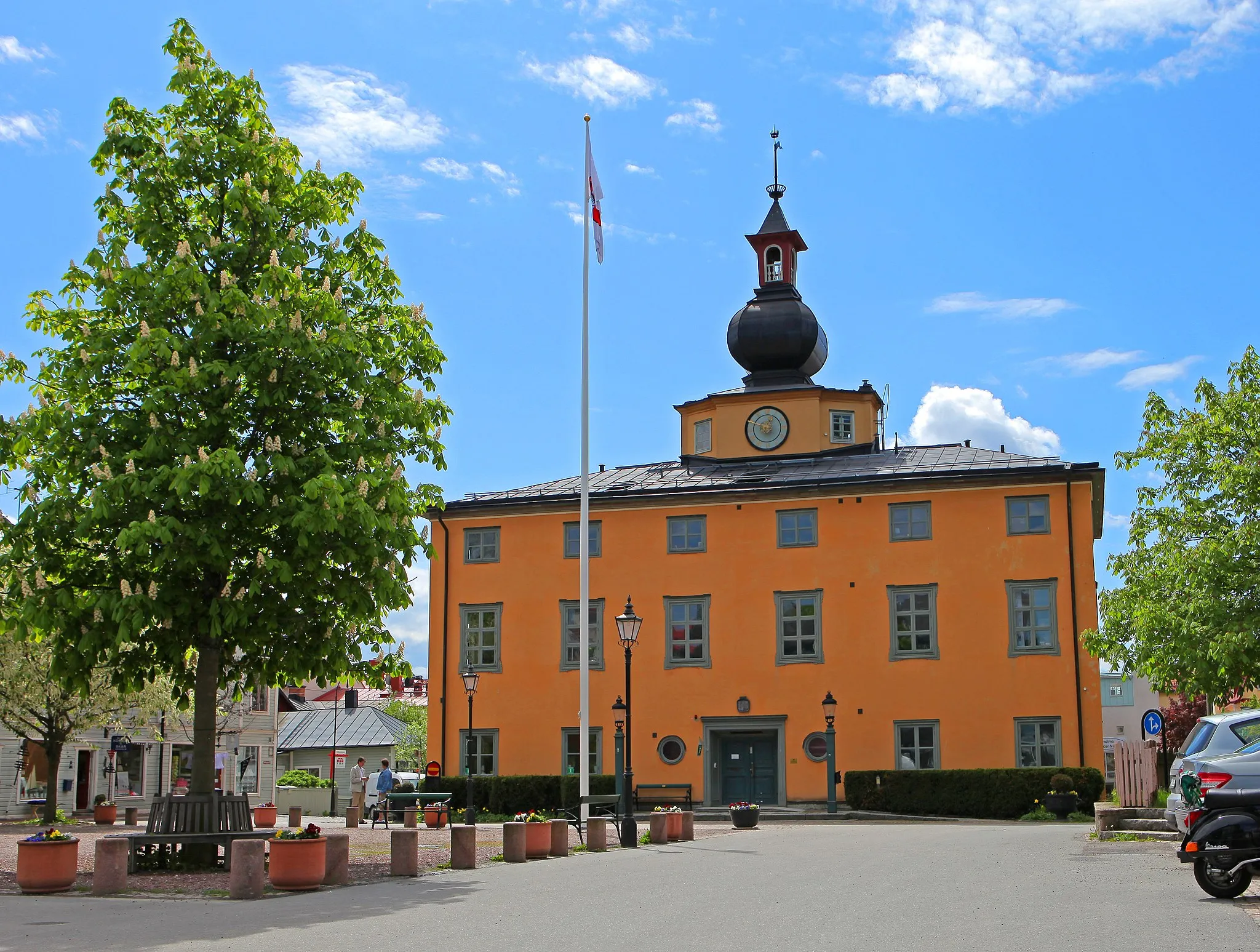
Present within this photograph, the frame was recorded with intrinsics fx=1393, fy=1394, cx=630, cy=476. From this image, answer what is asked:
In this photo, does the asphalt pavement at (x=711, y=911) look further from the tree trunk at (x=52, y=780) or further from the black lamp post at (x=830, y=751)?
the tree trunk at (x=52, y=780)

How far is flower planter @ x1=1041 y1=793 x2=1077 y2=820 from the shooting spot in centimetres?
3359

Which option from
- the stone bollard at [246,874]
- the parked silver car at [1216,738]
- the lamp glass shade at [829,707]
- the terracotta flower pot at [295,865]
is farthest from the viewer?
the lamp glass shade at [829,707]

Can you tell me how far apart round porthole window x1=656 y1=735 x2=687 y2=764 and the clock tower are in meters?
9.86

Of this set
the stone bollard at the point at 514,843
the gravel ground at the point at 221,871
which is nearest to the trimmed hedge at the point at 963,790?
the gravel ground at the point at 221,871

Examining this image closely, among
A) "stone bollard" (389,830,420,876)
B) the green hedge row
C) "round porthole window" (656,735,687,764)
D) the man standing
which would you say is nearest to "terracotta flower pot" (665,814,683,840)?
"stone bollard" (389,830,420,876)

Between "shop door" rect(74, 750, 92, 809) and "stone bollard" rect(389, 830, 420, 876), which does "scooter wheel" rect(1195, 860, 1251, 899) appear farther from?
"shop door" rect(74, 750, 92, 809)

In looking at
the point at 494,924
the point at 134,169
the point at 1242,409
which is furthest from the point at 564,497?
the point at 494,924

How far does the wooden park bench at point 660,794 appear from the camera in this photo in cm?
3753

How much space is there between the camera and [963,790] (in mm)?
34938

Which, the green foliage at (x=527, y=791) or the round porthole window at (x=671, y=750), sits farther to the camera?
the round porthole window at (x=671, y=750)

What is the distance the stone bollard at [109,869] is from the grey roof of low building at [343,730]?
2250 inches

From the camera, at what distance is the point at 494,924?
38.9 ft

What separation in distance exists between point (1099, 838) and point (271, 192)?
637 inches

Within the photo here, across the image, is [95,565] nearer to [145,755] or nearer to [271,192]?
[271,192]
